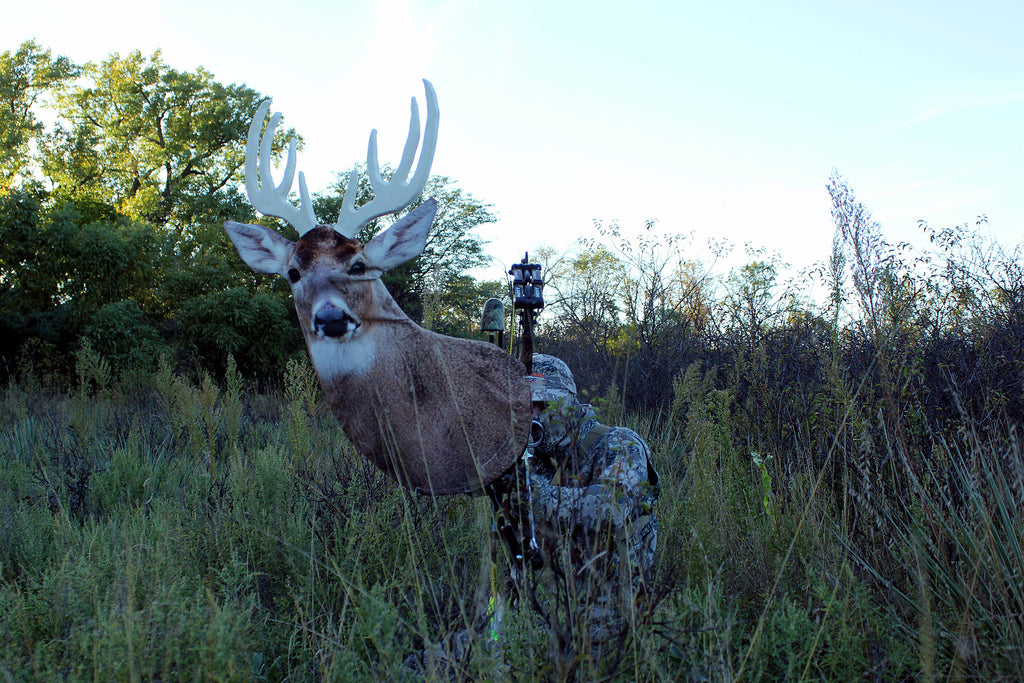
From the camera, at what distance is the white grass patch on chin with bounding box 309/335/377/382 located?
2.04m

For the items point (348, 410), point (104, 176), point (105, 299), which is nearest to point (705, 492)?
point (348, 410)

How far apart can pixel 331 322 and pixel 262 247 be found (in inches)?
19.3

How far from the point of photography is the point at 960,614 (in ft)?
7.78

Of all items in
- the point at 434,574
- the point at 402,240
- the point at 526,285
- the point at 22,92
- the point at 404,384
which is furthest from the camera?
the point at 22,92

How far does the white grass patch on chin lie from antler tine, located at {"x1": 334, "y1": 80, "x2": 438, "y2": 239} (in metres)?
0.37

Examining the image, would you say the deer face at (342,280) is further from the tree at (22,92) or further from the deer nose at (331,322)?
the tree at (22,92)

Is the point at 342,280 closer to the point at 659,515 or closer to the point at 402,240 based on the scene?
the point at 402,240

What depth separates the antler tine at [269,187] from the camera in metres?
2.25

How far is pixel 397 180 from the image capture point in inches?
89.7

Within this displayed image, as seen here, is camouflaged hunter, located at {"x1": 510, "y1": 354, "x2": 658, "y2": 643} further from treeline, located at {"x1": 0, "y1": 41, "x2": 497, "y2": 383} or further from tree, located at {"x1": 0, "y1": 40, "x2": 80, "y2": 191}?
tree, located at {"x1": 0, "y1": 40, "x2": 80, "y2": 191}

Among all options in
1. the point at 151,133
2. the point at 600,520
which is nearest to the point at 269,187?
the point at 600,520

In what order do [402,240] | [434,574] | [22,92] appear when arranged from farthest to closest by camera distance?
[22,92]
[434,574]
[402,240]

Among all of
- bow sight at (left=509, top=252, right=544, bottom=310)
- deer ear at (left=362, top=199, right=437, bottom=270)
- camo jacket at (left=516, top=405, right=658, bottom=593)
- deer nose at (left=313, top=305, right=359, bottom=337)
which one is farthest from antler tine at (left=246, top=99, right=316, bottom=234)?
camo jacket at (left=516, top=405, right=658, bottom=593)

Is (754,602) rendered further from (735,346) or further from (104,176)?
(104,176)
